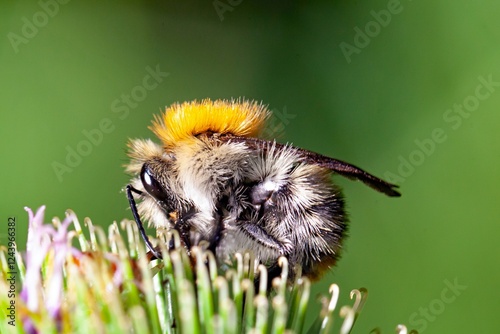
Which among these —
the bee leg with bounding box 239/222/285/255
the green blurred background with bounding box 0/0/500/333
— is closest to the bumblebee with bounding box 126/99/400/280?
the bee leg with bounding box 239/222/285/255

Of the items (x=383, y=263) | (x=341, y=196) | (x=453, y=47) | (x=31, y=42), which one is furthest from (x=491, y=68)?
(x=31, y=42)

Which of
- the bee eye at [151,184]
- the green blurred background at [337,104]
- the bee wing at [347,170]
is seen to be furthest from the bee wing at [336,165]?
the green blurred background at [337,104]

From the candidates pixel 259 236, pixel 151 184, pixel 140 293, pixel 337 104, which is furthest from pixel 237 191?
pixel 337 104

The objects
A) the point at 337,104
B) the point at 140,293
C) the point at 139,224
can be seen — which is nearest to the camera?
the point at 140,293

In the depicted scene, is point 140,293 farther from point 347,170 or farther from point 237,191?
point 347,170

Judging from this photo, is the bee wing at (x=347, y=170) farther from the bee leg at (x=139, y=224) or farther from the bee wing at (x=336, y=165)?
the bee leg at (x=139, y=224)

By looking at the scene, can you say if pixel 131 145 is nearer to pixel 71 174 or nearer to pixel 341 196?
pixel 341 196
